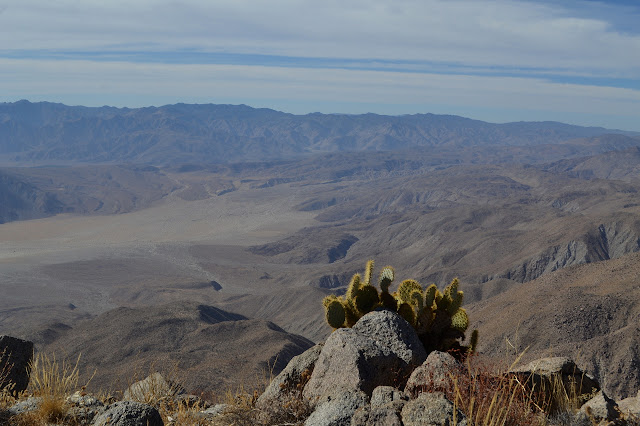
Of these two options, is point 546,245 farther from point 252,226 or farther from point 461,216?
point 252,226

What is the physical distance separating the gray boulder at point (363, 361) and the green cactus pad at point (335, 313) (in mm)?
1104

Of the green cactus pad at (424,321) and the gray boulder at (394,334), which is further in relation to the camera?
the green cactus pad at (424,321)

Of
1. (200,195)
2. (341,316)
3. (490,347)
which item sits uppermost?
(341,316)

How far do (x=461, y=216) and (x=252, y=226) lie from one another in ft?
190

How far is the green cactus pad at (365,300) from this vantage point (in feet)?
27.7

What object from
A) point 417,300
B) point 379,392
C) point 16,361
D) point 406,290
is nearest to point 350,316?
point 406,290

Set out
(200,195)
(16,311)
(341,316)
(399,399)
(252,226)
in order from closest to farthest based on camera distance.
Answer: (399,399)
(341,316)
(16,311)
(252,226)
(200,195)

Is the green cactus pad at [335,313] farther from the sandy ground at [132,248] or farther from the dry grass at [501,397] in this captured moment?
the sandy ground at [132,248]

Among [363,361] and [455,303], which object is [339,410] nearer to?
A: [363,361]

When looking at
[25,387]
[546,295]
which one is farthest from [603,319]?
[25,387]

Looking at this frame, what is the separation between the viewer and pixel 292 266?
99938 mm

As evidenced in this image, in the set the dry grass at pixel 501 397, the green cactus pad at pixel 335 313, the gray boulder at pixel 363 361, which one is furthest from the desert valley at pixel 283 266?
the green cactus pad at pixel 335 313

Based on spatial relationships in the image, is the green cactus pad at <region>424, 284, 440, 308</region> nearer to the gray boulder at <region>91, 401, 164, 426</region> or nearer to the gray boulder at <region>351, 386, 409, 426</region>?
the gray boulder at <region>351, 386, 409, 426</region>

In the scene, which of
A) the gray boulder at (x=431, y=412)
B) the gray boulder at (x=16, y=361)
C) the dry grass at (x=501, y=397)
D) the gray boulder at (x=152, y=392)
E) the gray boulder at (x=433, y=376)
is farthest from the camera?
the gray boulder at (x=16, y=361)
